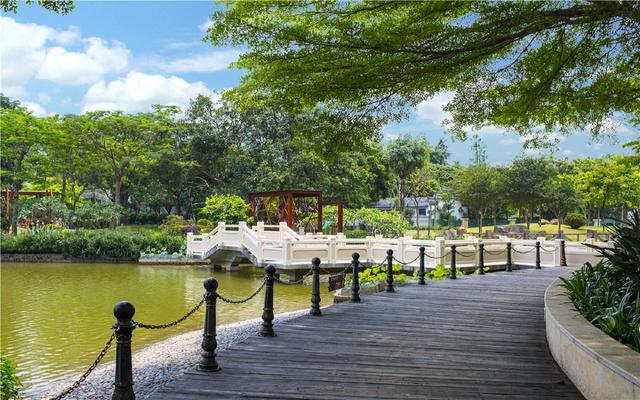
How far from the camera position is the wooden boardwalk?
4332mm

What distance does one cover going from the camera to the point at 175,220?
3391 cm

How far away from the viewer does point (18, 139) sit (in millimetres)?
34844

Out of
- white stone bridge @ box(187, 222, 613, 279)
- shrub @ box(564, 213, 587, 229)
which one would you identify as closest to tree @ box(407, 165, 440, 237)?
shrub @ box(564, 213, 587, 229)

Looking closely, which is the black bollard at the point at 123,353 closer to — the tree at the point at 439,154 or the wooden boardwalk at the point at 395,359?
the wooden boardwalk at the point at 395,359

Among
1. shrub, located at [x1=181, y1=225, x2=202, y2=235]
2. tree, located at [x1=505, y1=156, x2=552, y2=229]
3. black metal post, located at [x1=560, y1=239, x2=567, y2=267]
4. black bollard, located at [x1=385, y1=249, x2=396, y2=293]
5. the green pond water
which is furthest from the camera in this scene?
tree, located at [x1=505, y1=156, x2=552, y2=229]

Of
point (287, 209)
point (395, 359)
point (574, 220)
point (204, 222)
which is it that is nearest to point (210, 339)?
point (395, 359)

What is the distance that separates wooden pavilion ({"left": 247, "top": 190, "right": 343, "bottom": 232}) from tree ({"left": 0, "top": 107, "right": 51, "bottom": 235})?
19646 mm

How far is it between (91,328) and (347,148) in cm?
825

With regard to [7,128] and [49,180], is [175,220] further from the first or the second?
[49,180]

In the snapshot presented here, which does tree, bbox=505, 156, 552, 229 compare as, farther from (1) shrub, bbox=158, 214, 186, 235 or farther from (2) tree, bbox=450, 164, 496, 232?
(1) shrub, bbox=158, 214, 186, 235

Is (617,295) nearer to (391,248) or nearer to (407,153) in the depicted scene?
(391,248)

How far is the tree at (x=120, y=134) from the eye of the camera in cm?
3809

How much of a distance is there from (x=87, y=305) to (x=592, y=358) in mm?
15014

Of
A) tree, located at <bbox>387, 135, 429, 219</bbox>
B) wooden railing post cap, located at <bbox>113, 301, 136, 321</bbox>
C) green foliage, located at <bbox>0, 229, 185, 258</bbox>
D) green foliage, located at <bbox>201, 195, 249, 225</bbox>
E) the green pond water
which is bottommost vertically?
the green pond water
